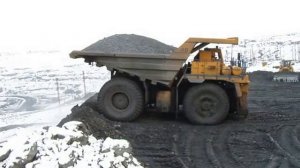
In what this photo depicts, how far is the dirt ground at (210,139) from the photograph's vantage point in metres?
7.34

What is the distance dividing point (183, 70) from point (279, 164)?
148 inches

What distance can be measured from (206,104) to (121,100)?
6.47ft

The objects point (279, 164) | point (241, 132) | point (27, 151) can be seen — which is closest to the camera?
point (27, 151)

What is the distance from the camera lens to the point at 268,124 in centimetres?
1016

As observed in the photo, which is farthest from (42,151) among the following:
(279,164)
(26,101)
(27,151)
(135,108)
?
(26,101)

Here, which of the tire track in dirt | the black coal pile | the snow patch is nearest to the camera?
the snow patch

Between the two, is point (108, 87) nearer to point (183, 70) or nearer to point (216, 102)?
point (183, 70)

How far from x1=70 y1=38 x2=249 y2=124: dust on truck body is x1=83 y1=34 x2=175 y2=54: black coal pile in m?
3.63

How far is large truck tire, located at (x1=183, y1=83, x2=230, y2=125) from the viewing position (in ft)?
32.9

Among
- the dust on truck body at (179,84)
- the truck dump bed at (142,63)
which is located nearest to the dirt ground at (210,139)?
the dust on truck body at (179,84)

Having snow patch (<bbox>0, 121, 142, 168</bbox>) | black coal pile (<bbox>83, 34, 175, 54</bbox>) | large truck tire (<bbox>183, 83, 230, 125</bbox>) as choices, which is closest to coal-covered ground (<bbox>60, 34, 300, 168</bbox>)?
large truck tire (<bbox>183, 83, 230, 125</bbox>)

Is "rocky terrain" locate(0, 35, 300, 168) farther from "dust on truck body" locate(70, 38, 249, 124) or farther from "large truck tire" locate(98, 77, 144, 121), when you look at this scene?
"dust on truck body" locate(70, 38, 249, 124)

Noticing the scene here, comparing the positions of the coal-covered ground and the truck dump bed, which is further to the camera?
the truck dump bed

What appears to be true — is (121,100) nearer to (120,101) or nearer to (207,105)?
(120,101)
